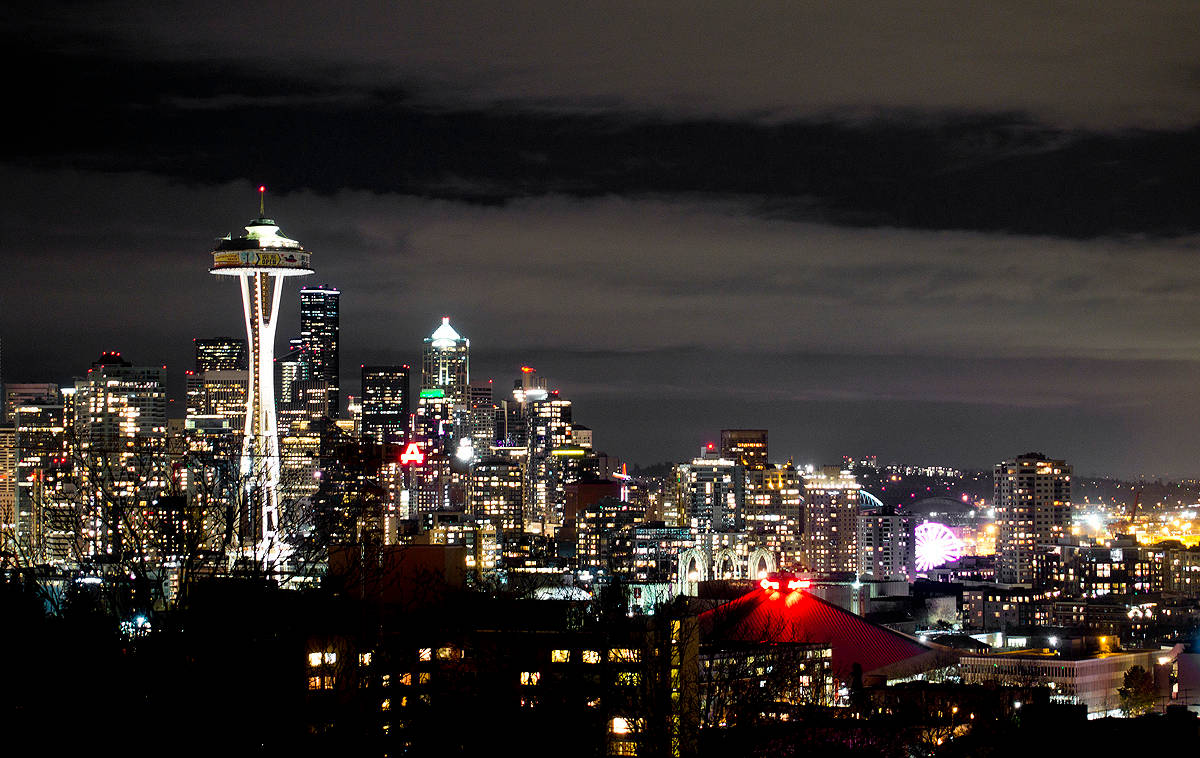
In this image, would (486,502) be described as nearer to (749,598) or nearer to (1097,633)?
(1097,633)

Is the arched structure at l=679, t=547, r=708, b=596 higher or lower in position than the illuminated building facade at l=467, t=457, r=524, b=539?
lower

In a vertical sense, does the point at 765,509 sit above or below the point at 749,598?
above

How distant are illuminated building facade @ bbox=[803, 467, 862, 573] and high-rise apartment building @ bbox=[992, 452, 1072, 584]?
11.6 metres

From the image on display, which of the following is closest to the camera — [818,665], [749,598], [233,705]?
[233,705]

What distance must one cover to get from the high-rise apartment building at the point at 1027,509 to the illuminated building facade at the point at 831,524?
37.9 ft

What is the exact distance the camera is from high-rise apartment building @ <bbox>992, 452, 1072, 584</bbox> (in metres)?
127

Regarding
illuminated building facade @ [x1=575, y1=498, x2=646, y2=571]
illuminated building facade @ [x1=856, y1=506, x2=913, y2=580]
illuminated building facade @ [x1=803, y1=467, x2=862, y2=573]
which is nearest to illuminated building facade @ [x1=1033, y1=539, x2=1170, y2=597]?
illuminated building facade @ [x1=856, y1=506, x2=913, y2=580]

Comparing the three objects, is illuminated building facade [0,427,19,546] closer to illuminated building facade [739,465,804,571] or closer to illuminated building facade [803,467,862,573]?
illuminated building facade [739,465,804,571]

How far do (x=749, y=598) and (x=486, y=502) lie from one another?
8339 centimetres

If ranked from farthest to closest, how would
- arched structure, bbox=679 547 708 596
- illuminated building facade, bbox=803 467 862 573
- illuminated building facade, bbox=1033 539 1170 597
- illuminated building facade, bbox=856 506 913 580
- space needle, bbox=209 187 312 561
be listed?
illuminated building facade, bbox=803 467 862 573 → illuminated building facade, bbox=856 506 913 580 → illuminated building facade, bbox=1033 539 1170 597 → arched structure, bbox=679 547 708 596 → space needle, bbox=209 187 312 561

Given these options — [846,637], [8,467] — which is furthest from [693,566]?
[8,467]

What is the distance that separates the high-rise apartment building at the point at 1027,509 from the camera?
417ft

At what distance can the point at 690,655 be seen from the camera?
32.0 metres

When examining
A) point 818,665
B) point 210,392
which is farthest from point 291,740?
point 210,392
